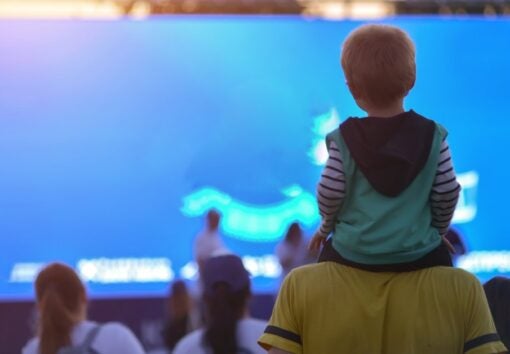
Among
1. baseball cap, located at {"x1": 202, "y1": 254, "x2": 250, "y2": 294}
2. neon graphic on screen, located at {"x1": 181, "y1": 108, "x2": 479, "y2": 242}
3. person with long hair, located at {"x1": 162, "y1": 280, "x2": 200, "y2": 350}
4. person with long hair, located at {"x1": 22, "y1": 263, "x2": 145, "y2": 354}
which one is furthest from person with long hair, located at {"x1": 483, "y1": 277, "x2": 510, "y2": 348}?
neon graphic on screen, located at {"x1": 181, "y1": 108, "x2": 479, "y2": 242}

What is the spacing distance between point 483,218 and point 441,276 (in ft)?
35.7

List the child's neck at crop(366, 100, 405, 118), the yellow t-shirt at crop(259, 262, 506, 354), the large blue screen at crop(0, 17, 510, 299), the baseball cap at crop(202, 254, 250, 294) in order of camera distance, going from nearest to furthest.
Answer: the yellow t-shirt at crop(259, 262, 506, 354) → the child's neck at crop(366, 100, 405, 118) → the baseball cap at crop(202, 254, 250, 294) → the large blue screen at crop(0, 17, 510, 299)

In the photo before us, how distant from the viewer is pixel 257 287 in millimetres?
12242

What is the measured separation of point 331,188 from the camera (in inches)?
88.7

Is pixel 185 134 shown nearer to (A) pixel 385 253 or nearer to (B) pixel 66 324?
(B) pixel 66 324

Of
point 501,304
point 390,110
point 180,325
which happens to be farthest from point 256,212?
point 390,110

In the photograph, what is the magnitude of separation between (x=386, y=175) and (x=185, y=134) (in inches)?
418

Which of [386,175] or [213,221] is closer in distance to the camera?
[386,175]

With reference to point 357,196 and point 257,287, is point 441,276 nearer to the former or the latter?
point 357,196

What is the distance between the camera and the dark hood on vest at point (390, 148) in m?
2.23

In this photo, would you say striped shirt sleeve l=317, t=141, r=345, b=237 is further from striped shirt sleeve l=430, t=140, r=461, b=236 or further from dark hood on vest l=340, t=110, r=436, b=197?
striped shirt sleeve l=430, t=140, r=461, b=236

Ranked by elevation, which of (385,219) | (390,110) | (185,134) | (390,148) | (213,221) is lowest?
(385,219)

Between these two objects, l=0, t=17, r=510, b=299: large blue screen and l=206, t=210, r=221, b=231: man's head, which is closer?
l=206, t=210, r=221, b=231: man's head

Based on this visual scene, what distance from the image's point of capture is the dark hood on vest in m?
2.23
